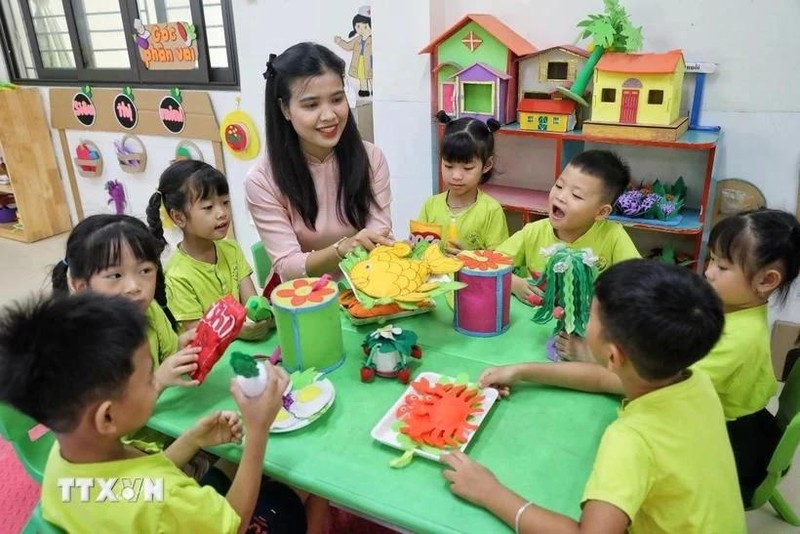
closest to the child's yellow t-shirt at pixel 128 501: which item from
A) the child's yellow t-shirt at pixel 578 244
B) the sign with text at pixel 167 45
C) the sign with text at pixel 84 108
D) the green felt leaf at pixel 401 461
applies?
the green felt leaf at pixel 401 461

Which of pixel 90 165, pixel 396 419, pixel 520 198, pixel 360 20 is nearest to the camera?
pixel 396 419

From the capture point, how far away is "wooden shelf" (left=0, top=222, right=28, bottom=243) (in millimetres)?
4629

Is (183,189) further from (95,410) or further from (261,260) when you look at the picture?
(95,410)

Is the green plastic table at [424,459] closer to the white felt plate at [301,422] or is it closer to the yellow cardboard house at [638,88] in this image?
the white felt plate at [301,422]

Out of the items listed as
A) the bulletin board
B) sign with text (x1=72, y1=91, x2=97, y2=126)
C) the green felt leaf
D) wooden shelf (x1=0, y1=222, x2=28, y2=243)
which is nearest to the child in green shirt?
the green felt leaf

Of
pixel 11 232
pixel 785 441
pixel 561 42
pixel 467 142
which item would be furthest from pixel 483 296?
pixel 11 232

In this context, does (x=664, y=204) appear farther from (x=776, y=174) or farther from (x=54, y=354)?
(x=54, y=354)

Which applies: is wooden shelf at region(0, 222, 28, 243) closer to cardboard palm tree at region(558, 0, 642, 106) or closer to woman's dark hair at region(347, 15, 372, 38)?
woman's dark hair at region(347, 15, 372, 38)

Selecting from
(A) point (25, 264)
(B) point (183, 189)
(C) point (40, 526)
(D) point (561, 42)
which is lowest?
(A) point (25, 264)

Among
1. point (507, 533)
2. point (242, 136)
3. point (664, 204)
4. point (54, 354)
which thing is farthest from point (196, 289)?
point (242, 136)

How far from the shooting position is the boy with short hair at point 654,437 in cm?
90

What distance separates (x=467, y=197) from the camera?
2318 millimetres

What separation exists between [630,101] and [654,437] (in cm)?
170

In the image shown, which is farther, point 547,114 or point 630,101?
point 547,114
